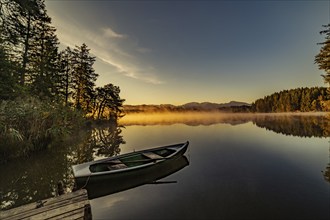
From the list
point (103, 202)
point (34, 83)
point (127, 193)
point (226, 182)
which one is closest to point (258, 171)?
point (226, 182)

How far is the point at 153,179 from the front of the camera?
8.11 metres

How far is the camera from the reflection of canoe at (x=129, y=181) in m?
6.67

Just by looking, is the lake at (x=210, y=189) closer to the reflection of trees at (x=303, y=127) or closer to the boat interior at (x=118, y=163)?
the boat interior at (x=118, y=163)

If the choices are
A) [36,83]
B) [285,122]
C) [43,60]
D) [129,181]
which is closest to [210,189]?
[129,181]

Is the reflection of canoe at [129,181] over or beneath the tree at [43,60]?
beneath

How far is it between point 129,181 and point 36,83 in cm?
1987

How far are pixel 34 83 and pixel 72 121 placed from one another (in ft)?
25.1

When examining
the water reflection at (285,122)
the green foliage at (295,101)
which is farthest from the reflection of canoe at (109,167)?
the green foliage at (295,101)

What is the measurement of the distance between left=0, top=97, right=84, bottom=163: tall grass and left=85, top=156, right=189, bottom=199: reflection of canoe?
5.05 m

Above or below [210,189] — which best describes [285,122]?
above

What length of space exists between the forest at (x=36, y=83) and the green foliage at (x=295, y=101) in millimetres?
77336

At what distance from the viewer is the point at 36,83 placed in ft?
65.8

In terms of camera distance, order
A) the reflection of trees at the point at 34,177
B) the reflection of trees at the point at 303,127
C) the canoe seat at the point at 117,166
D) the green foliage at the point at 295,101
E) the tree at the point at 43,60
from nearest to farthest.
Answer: the reflection of trees at the point at 34,177
the canoe seat at the point at 117,166
the reflection of trees at the point at 303,127
the tree at the point at 43,60
the green foliage at the point at 295,101

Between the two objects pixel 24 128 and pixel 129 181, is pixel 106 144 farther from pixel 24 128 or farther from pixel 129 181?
pixel 129 181
